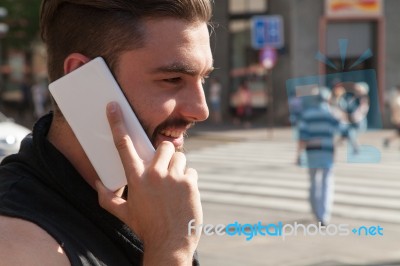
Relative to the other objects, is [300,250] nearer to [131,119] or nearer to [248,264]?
[248,264]

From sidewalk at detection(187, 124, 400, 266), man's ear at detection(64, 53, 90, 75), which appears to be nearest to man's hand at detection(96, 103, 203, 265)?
man's ear at detection(64, 53, 90, 75)

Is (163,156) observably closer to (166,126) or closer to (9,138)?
(166,126)

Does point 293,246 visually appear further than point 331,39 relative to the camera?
No

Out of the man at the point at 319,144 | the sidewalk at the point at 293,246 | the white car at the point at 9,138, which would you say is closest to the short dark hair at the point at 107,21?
the sidewalk at the point at 293,246

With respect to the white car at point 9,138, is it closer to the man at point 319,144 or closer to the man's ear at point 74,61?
the man at point 319,144

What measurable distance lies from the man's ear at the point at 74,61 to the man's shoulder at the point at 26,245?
41cm

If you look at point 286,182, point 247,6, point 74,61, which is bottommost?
point 247,6

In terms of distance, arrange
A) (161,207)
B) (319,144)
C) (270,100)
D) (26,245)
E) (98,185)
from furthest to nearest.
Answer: (270,100) < (319,144) < (98,185) < (161,207) < (26,245)

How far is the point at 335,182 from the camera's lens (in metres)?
12.1

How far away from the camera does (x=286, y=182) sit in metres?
12.0

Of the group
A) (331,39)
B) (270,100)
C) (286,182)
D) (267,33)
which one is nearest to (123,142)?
(286,182)

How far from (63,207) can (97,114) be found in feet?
0.79

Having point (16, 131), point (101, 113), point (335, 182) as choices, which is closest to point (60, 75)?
point (101, 113)

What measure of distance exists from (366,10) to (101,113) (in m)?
25.0
